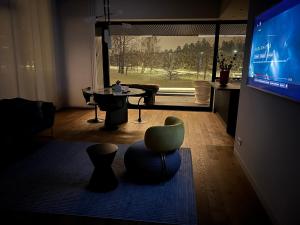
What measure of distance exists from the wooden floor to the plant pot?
94 cm

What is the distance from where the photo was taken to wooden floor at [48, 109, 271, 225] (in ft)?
7.02

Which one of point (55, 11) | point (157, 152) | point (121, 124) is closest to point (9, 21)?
point (55, 11)

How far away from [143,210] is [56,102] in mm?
4862

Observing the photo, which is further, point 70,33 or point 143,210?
point 70,33

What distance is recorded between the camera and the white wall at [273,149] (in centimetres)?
172

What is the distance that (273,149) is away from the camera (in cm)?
212

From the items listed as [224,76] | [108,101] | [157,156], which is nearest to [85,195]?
[157,156]

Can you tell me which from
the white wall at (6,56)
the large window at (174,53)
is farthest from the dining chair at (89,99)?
the large window at (174,53)

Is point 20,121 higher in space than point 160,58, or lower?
lower

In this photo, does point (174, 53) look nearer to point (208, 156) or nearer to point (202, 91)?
point (202, 91)

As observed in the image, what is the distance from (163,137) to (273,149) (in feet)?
3.50

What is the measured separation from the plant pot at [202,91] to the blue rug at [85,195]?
4194mm

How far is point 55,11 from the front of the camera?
19.6ft

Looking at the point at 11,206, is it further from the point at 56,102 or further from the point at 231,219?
the point at 56,102
